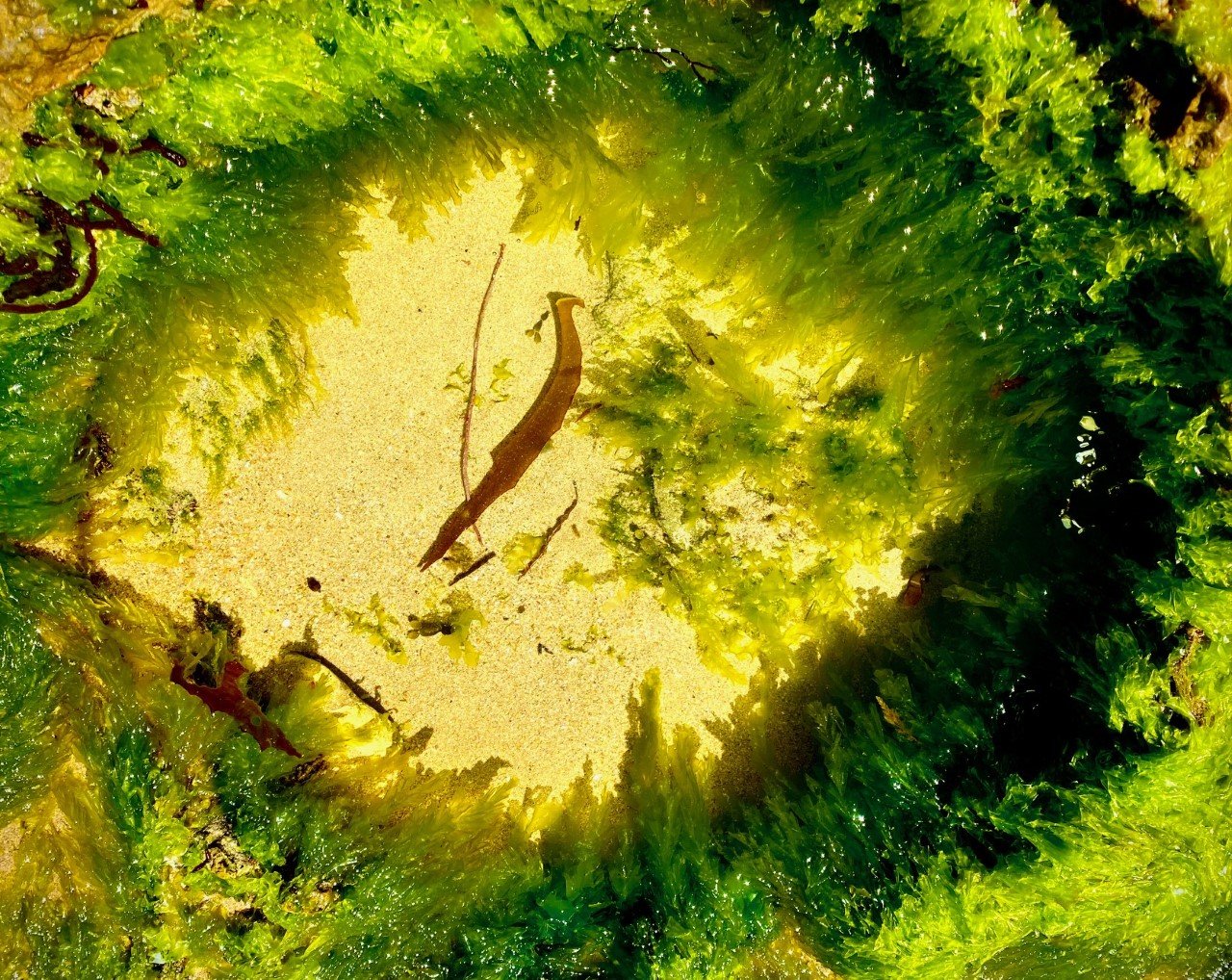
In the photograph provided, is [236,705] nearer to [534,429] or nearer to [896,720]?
[534,429]

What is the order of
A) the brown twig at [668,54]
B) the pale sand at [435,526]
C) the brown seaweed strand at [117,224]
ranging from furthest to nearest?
the pale sand at [435,526] < the brown twig at [668,54] < the brown seaweed strand at [117,224]

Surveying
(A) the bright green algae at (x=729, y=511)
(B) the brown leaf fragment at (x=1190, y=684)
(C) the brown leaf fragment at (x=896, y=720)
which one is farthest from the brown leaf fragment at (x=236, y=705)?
(B) the brown leaf fragment at (x=1190, y=684)

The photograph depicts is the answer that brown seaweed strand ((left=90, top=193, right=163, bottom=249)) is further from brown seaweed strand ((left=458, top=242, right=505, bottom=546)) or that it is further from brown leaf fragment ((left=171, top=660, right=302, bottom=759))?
brown leaf fragment ((left=171, top=660, right=302, bottom=759))

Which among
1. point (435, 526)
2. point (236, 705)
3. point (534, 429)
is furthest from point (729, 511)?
point (236, 705)

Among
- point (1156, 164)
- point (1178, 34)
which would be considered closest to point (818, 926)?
point (1156, 164)

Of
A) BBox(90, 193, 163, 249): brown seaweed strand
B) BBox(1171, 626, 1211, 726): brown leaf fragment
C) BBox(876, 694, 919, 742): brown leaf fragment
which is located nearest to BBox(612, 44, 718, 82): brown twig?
BBox(90, 193, 163, 249): brown seaweed strand

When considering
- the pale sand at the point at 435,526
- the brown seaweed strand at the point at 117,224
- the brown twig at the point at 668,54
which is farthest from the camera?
the pale sand at the point at 435,526

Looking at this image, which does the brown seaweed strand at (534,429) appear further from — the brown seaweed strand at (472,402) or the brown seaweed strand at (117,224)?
the brown seaweed strand at (117,224)
